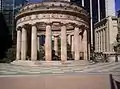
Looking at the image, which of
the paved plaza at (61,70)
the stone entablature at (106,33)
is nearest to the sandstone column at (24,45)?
the paved plaza at (61,70)

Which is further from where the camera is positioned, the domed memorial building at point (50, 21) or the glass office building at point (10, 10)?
the glass office building at point (10, 10)

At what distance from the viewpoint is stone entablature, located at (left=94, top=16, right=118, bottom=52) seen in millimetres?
91394

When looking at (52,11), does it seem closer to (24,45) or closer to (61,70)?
(24,45)

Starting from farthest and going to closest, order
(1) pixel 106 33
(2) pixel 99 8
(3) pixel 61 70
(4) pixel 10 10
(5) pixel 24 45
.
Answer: (2) pixel 99 8 → (1) pixel 106 33 → (4) pixel 10 10 → (5) pixel 24 45 → (3) pixel 61 70

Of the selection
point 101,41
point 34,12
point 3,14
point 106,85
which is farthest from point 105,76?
point 101,41

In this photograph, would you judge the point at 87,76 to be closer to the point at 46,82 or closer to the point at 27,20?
the point at 46,82

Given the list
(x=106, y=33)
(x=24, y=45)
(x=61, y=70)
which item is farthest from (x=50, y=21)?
(x=106, y=33)

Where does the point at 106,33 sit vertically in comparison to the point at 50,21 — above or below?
above

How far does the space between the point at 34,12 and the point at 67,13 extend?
4032 millimetres

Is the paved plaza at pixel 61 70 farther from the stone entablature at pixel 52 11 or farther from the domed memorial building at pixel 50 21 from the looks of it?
the stone entablature at pixel 52 11

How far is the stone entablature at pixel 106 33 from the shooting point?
9139 cm

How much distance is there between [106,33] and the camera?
96.4 m

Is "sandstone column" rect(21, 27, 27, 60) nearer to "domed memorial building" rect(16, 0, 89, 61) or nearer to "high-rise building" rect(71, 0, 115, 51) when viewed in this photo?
"domed memorial building" rect(16, 0, 89, 61)

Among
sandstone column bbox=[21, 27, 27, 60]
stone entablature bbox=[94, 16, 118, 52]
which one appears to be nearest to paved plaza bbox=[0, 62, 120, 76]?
sandstone column bbox=[21, 27, 27, 60]
